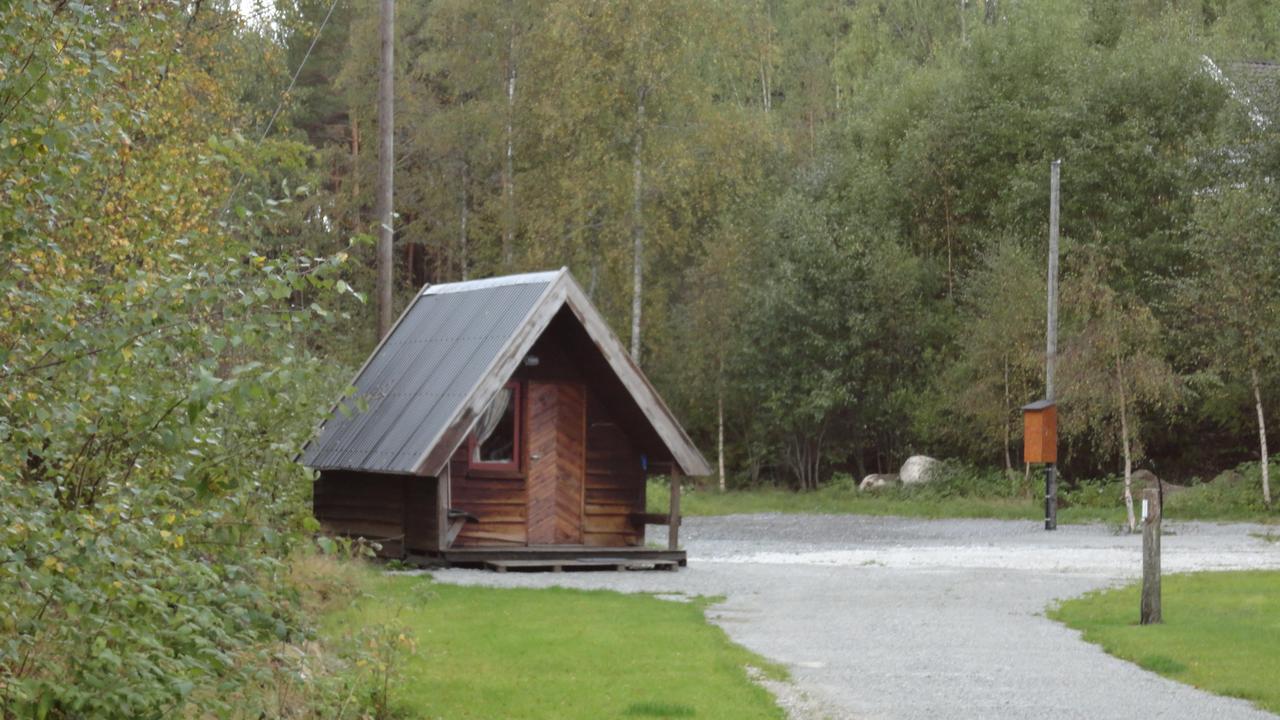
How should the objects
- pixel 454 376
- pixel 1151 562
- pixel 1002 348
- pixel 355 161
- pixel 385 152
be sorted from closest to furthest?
1. pixel 1151 562
2. pixel 454 376
3. pixel 385 152
4. pixel 1002 348
5. pixel 355 161

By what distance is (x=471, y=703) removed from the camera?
1041 cm

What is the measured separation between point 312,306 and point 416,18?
158 feet

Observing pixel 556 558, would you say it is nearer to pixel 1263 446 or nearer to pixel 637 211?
pixel 1263 446

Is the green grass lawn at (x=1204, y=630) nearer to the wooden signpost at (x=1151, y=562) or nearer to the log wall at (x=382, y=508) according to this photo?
the wooden signpost at (x=1151, y=562)

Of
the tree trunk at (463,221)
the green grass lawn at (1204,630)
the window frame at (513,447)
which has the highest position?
the tree trunk at (463,221)

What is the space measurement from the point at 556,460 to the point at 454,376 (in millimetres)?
2260

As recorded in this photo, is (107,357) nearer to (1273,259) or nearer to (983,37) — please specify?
(1273,259)

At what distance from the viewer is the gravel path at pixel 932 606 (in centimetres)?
1107

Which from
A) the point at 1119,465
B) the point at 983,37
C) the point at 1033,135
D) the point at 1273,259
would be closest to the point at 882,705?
the point at 1273,259

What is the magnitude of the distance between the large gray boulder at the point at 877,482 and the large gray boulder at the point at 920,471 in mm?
348

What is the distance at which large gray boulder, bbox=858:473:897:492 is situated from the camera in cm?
4250

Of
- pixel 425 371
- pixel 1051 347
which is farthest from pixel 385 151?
pixel 1051 347

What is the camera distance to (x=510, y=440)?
21938 millimetres

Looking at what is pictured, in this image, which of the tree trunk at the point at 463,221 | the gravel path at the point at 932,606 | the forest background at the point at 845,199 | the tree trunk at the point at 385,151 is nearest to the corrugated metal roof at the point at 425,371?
the tree trunk at the point at 385,151
